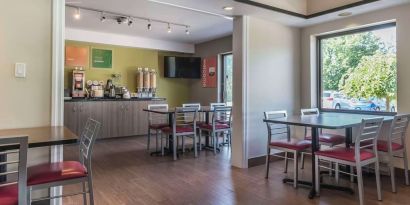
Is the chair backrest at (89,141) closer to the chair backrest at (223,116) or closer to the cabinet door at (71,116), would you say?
the chair backrest at (223,116)

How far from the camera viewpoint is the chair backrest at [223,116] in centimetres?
491

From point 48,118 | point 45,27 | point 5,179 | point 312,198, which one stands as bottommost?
point 312,198

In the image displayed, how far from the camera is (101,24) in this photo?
18.1ft

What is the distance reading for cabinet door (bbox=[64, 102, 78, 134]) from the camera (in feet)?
18.7

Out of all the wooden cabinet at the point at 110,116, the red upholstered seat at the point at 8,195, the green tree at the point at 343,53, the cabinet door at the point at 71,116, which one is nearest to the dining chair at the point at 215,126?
the green tree at the point at 343,53

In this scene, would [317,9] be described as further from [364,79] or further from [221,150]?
[221,150]

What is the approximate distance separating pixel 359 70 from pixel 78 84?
17.9 ft

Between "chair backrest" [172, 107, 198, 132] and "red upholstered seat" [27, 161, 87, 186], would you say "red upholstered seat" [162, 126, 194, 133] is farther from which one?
"red upholstered seat" [27, 161, 87, 186]

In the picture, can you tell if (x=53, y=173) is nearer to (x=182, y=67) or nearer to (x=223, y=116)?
(x=223, y=116)

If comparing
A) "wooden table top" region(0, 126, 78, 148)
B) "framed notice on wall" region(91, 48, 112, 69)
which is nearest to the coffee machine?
"framed notice on wall" region(91, 48, 112, 69)

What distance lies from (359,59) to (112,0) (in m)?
3.83

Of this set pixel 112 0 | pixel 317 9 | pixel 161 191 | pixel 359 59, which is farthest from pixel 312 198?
pixel 112 0

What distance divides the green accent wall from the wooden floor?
7.98 feet

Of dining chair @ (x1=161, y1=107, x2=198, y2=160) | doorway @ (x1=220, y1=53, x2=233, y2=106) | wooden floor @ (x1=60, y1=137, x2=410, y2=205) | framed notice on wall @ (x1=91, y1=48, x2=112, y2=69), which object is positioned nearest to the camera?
wooden floor @ (x1=60, y1=137, x2=410, y2=205)
